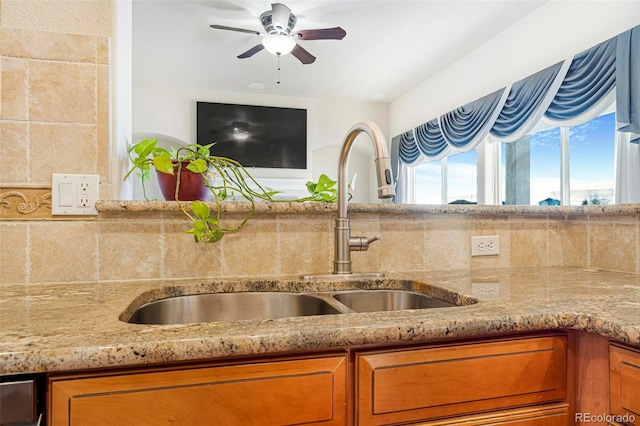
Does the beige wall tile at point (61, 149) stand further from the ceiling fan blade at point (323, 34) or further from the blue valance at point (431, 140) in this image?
the blue valance at point (431, 140)

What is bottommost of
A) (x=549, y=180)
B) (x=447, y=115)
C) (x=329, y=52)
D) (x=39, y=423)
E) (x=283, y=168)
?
(x=39, y=423)

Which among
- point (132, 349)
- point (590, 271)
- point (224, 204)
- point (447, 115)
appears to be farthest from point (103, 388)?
point (447, 115)

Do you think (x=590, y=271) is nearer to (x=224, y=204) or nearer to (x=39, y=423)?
(x=224, y=204)

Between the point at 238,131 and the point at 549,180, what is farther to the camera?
the point at 238,131

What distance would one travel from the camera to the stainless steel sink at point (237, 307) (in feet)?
3.20

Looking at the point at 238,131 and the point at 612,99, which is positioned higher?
the point at 238,131

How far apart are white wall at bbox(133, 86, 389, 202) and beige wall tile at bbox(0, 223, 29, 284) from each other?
4.05m

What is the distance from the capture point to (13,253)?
38.4 inches

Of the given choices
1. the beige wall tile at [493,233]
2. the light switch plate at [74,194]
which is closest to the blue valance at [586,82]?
the beige wall tile at [493,233]

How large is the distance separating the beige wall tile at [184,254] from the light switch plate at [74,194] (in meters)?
0.19

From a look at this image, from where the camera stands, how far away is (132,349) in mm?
521

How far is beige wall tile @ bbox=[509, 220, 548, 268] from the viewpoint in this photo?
52.6 inches

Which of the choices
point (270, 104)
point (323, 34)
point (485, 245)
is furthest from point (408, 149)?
point (485, 245)

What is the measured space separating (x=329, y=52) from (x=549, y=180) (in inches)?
90.0
